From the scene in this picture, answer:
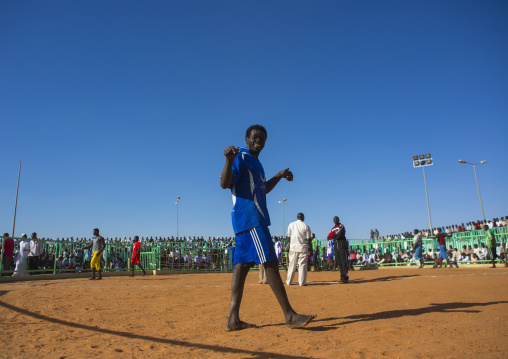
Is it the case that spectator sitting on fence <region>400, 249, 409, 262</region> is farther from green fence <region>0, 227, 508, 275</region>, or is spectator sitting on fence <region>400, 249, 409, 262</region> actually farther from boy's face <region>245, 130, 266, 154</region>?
boy's face <region>245, 130, 266, 154</region>

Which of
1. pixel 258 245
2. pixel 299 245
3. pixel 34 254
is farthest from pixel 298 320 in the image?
pixel 34 254

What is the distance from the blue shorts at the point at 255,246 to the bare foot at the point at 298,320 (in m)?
0.58

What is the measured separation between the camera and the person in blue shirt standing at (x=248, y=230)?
346cm

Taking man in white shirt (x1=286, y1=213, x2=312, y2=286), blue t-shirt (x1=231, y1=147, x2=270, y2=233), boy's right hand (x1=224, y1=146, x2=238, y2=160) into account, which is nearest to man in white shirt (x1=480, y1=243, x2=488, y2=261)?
man in white shirt (x1=286, y1=213, x2=312, y2=286)

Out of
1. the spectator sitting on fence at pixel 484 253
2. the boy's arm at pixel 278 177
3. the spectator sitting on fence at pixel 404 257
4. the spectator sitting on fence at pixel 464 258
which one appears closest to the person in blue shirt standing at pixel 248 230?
the boy's arm at pixel 278 177

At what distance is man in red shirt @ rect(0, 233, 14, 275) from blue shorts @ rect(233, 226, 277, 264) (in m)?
12.3

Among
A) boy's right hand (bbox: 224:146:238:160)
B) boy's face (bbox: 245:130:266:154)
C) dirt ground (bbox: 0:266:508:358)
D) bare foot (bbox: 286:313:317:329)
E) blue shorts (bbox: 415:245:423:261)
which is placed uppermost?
boy's face (bbox: 245:130:266:154)

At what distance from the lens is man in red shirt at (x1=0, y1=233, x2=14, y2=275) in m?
12.4

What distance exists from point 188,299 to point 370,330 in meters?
3.52

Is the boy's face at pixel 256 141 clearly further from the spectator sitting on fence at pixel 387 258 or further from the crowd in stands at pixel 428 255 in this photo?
the spectator sitting on fence at pixel 387 258

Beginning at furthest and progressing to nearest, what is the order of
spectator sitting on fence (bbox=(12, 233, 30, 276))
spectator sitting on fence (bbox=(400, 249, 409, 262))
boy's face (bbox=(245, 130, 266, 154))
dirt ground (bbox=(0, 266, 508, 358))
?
spectator sitting on fence (bbox=(400, 249, 409, 262)) → spectator sitting on fence (bbox=(12, 233, 30, 276)) → boy's face (bbox=(245, 130, 266, 154)) → dirt ground (bbox=(0, 266, 508, 358))

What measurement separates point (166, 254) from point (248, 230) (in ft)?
59.6

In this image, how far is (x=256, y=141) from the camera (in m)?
4.01

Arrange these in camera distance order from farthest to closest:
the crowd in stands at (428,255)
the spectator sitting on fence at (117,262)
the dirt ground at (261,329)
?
1. the crowd in stands at (428,255)
2. the spectator sitting on fence at (117,262)
3. the dirt ground at (261,329)
